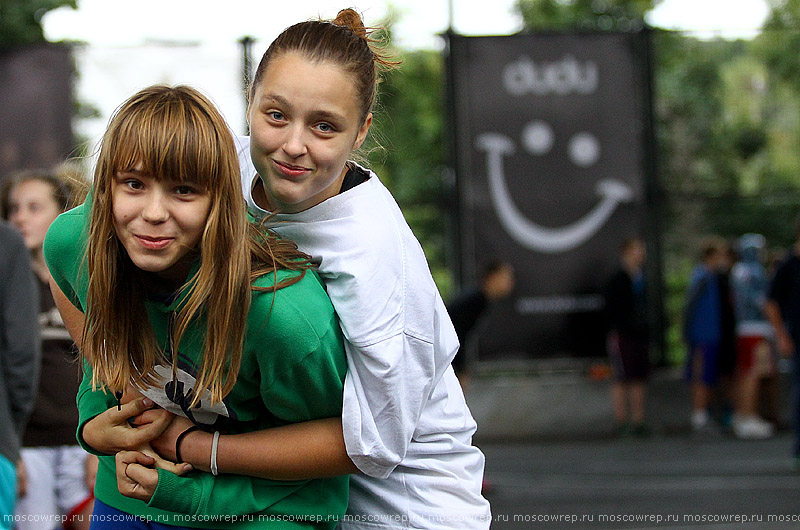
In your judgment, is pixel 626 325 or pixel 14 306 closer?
pixel 14 306

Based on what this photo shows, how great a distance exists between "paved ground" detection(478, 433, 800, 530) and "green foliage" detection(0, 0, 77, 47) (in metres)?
7.75

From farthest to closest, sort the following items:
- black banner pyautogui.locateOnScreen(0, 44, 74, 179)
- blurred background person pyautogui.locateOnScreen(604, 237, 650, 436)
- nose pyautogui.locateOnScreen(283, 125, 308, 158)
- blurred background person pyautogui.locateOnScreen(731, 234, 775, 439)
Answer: blurred background person pyautogui.locateOnScreen(731, 234, 775, 439), blurred background person pyautogui.locateOnScreen(604, 237, 650, 436), black banner pyautogui.locateOnScreen(0, 44, 74, 179), nose pyautogui.locateOnScreen(283, 125, 308, 158)

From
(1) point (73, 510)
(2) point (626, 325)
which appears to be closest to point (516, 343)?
(2) point (626, 325)

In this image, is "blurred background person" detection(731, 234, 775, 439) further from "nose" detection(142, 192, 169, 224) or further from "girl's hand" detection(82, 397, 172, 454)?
"nose" detection(142, 192, 169, 224)

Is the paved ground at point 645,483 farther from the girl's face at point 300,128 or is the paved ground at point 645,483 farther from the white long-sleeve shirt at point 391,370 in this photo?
the girl's face at point 300,128

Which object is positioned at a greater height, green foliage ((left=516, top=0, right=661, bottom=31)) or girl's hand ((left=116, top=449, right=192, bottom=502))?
green foliage ((left=516, top=0, right=661, bottom=31))

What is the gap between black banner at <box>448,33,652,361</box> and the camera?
9.30m

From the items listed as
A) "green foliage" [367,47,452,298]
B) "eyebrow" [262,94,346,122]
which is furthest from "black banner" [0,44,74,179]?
"eyebrow" [262,94,346,122]

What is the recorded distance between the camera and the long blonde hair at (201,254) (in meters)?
1.71

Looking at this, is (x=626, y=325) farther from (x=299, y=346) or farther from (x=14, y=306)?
(x=299, y=346)

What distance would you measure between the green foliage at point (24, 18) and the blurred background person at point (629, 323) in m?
7.74

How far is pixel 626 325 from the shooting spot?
9391 millimetres

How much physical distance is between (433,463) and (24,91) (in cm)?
796

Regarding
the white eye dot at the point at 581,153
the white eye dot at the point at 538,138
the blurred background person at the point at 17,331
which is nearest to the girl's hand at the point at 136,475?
the blurred background person at the point at 17,331
